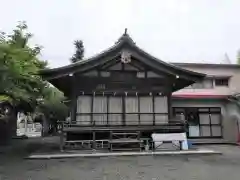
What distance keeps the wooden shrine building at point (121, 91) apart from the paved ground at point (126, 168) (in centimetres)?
311

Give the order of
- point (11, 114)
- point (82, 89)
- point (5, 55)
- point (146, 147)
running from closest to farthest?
point (5, 55)
point (146, 147)
point (82, 89)
point (11, 114)

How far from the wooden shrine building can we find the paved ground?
10.2 feet

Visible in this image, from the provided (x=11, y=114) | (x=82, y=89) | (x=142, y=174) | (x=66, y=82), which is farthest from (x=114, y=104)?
(x=11, y=114)

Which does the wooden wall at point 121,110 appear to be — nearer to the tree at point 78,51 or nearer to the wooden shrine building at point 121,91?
the wooden shrine building at point 121,91

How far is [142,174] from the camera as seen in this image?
768 cm

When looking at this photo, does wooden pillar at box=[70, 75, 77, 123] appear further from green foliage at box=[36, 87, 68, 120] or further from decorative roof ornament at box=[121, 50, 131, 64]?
green foliage at box=[36, 87, 68, 120]

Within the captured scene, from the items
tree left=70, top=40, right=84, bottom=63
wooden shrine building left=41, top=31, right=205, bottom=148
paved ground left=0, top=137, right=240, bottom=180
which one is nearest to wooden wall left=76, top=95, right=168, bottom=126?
wooden shrine building left=41, top=31, right=205, bottom=148

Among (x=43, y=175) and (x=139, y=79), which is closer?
(x=43, y=175)

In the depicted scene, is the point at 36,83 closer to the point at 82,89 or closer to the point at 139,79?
the point at 82,89

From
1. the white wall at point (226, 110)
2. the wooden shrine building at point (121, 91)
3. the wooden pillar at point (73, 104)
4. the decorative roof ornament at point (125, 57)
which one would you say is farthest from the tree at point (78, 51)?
the decorative roof ornament at point (125, 57)

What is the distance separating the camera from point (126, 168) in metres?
8.57

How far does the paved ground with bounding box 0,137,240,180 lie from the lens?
Result: 741cm

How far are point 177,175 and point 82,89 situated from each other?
790cm

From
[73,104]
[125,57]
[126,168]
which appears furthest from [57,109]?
[126,168]
